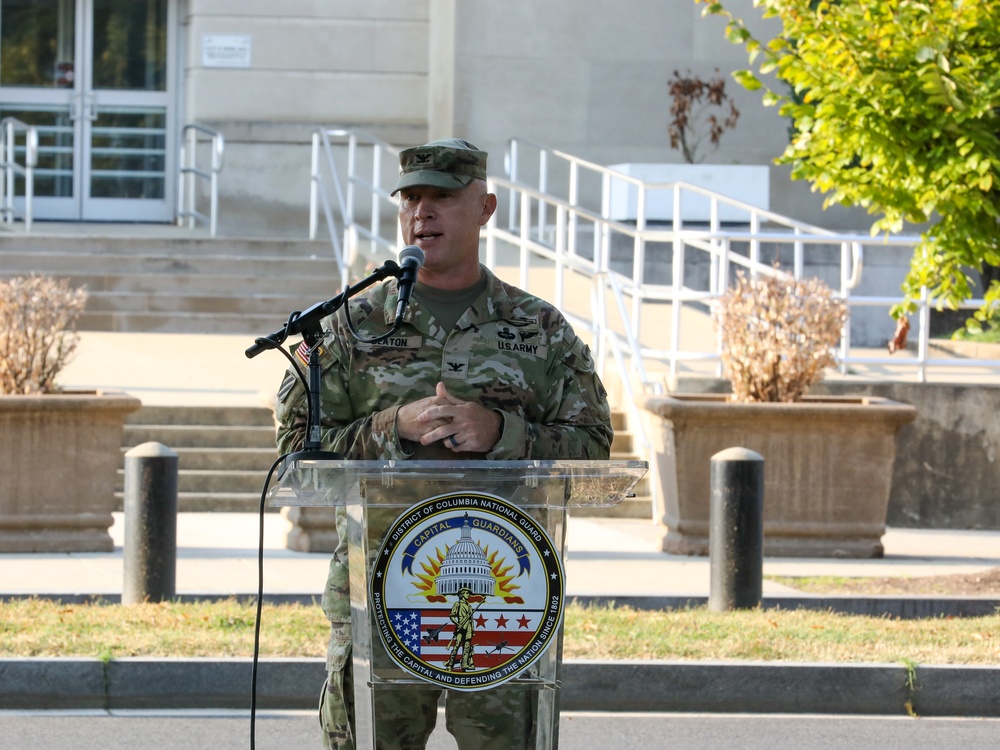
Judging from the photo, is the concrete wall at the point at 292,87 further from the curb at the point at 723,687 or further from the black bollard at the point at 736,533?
the curb at the point at 723,687

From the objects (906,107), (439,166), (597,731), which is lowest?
(597,731)

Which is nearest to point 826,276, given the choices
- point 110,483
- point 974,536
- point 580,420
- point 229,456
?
point 974,536

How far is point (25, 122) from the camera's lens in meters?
21.2

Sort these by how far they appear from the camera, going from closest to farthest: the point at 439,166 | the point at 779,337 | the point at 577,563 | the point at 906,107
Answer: the point at 439,166, the point at 906,107, the point at 577,563, the point at 779,337

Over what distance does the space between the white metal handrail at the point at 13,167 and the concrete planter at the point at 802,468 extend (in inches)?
403

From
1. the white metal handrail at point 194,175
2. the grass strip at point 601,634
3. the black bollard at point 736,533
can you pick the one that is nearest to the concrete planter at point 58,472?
the grass strip at point 601,634

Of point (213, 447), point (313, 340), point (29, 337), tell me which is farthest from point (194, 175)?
point (313, 340)

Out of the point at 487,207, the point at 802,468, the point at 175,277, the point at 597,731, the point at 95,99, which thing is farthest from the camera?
the point at 95,99

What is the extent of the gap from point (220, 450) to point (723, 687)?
5875 mm

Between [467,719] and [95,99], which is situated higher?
[95,99]

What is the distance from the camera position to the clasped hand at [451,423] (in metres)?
3.78

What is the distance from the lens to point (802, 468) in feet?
34.4

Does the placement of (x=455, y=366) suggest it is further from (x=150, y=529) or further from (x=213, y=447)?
(x=213, y=447)

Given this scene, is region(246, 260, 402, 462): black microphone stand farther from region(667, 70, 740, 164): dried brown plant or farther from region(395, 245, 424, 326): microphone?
region(667, 70, 740, 164): dried brown plant
